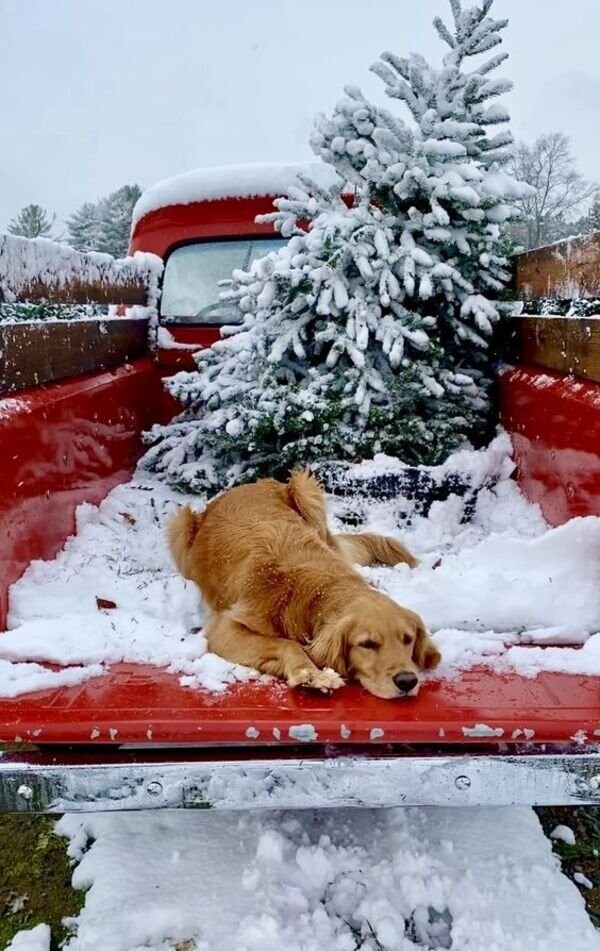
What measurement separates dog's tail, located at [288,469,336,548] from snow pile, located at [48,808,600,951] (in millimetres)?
1238

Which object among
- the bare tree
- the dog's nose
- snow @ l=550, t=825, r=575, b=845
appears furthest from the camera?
the bare tree

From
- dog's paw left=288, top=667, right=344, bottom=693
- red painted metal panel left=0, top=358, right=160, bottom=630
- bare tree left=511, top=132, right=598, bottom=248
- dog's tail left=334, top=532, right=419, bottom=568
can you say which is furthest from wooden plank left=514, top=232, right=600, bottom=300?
bare tree left=511, top=132, right=598, bottom=248

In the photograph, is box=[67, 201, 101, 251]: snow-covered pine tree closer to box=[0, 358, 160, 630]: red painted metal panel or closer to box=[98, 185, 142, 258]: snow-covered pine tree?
box=[98, 185, 142, 258]: snow-covered pine tree

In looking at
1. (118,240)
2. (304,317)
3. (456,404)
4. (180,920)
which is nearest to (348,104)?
(304,317)

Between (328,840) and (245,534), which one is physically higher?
(245,534)

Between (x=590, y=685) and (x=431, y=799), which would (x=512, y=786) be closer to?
(x=431, y=799)

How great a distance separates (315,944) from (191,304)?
4.46 metres

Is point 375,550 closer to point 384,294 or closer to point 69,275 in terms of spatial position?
point 384,294

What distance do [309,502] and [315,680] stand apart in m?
1.45

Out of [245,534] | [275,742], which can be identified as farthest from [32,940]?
[245,534]

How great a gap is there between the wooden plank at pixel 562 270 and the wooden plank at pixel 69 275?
90.3 inches

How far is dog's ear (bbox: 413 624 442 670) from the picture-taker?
2318 millimetres

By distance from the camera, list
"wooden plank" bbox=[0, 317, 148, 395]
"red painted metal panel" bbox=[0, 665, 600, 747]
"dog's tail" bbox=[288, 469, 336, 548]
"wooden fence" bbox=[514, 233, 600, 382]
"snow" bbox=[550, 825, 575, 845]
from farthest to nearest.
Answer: "dog's tail" bbox=[288, 469, 336, 548]
"wooden fence" bbox=[514, 233, 600, 382]
"wooden plank" bbox=[0, 317, 148, 395]
"snow" bbox=[550, 825, 575, 845]
"red painted metal panel" bbox=[0, 665, 600, 747]

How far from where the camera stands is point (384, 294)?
14.1ft
